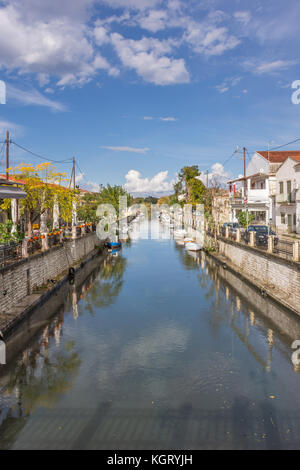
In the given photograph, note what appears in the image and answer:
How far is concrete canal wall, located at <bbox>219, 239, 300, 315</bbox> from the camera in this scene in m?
17.8

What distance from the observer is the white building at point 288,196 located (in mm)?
37375

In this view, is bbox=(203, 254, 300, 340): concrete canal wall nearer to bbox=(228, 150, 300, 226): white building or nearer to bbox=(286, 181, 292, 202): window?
bbox=(286, 181, 292, 202): window

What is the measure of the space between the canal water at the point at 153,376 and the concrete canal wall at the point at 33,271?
1.49m

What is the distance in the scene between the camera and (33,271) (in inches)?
808

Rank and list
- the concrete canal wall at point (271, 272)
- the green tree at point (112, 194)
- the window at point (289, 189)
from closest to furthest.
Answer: the concrete canal wall at point (271, 272) → the window at point (289, 189) → the green tree at point (112, 194)

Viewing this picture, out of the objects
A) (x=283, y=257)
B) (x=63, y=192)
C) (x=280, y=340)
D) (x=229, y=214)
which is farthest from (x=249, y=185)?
(x=280, y=340)

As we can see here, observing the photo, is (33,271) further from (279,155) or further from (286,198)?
(279,155)

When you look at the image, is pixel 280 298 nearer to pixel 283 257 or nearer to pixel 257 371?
pixel 283 257

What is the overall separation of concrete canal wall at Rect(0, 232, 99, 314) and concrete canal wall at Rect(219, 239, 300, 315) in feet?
46.0

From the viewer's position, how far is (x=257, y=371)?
12.7 m

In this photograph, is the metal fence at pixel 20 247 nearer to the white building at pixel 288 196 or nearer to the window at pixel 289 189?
the white building at pixel 288 196

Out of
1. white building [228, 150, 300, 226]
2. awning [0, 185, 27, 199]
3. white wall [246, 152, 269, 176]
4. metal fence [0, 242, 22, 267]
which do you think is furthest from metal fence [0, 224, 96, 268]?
white wall [246, 152, 269, 176]

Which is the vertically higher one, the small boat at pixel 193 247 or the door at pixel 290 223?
the door at pixel 290 223

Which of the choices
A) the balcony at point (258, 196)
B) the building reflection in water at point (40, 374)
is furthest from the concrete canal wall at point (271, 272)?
the balcony at point (258, 196)
